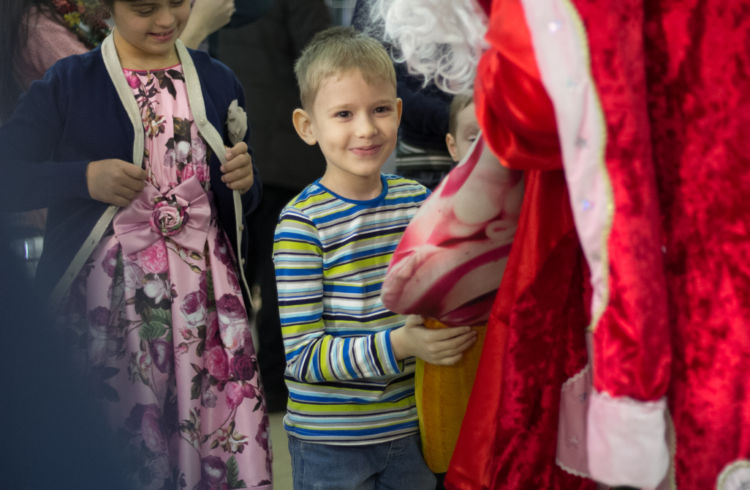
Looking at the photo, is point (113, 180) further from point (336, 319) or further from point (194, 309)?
point (336, 319)

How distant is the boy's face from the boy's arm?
0.13m

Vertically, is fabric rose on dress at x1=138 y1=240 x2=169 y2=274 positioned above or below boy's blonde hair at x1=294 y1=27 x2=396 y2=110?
below

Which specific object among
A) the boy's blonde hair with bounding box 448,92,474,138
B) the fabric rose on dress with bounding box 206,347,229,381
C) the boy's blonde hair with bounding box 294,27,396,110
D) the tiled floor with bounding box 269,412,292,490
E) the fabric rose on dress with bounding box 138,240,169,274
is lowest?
the tiled floor with bounding box 269,412,292,490

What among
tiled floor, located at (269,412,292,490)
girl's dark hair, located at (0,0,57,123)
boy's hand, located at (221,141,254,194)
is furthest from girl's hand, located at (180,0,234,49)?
tiled floor, located at (269,412,292,490)

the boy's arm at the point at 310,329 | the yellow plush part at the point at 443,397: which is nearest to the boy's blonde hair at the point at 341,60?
the boy's arm at the point at 310,329

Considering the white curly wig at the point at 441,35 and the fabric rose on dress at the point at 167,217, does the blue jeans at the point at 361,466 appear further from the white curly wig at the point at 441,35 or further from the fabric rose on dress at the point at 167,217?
the white curly wig at the point at 441,35

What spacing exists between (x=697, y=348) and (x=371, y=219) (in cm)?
70

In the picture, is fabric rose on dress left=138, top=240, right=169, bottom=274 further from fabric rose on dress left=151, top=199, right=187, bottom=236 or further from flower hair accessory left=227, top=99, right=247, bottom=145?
flower hair accessory left=227, top=99, right=247, bottom=145

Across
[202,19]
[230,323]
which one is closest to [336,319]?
[230,323]

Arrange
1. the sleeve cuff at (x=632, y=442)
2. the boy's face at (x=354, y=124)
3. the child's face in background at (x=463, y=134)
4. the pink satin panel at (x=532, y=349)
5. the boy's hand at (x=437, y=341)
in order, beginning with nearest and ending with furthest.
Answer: the sleeve cuff at (x=632, y=442)
the pink satin panel at (x=532, y=349)
the boy's hand at (x=437, y=341)
the boy's face at (x=354, y=124)
the child's face in background at (x=463, y=134)

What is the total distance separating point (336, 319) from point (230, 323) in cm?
23

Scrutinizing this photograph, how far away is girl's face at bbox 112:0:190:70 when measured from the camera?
61.6 inches

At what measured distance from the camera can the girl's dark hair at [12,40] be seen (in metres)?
1.78

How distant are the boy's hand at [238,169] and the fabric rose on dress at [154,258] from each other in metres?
0.17
